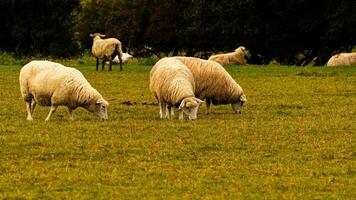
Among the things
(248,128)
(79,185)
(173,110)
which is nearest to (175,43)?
(173,110)

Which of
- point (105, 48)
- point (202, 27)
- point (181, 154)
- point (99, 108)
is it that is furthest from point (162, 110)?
point (202, 27)

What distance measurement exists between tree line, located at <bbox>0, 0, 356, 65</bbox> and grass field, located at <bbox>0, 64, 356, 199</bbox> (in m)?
28.1

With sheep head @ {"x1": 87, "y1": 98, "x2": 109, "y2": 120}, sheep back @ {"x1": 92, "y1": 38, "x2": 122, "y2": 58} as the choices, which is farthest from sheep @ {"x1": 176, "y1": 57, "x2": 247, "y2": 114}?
sheep back @ {"x1": 92, "y1": 38, "x2": 122, "y2": 58}

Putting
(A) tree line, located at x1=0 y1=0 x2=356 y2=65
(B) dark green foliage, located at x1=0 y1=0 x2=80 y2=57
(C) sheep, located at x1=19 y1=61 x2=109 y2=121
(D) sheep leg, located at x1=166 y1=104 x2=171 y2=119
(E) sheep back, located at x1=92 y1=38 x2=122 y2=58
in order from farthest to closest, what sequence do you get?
(B) dark green foliage, located at x1=0 y1=0 x2=80 y2=57, (A) tree line, located at x1=0 y1=0 x2=356 y2=65, (E) sheep back, located at x1=92 y1=38 x2=122 y2=58, (D) sheep leg, located at x1=166 y1=104 x2=171 y2=119, (C) sheep, located at x1=19 y1=61 x2=109 y2=121

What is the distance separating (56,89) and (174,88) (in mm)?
2442

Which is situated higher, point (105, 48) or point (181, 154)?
point (181, 154)

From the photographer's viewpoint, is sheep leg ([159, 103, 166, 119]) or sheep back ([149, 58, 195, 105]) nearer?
sheep back ([149, 58, 195, 105])

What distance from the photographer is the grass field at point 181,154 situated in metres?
10.9

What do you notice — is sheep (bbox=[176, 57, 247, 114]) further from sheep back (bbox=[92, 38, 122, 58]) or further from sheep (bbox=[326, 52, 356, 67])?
sheep (bbox=[326, 52, 356, 67])

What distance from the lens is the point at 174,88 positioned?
1922cm

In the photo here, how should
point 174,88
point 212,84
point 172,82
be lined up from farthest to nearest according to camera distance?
1. point 212,84
2. point 172,82
3. point 174,88

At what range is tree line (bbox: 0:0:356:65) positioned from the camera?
Answer: 168 feet

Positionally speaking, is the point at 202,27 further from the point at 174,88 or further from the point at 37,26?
the point at 174,88

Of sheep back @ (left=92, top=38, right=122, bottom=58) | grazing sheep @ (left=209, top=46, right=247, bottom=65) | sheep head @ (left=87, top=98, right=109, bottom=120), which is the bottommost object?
grazing sheep @ (left=209, top=46, right=247, bottom=65)
